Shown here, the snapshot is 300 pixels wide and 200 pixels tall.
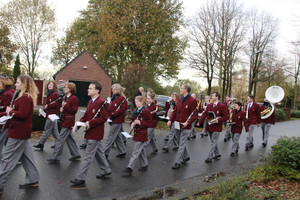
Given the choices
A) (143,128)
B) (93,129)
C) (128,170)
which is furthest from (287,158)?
(93,129)

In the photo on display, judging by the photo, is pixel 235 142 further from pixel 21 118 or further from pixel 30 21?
pixel 30 21

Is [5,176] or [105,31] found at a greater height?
[105,31]

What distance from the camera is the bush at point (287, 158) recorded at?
16.8ft

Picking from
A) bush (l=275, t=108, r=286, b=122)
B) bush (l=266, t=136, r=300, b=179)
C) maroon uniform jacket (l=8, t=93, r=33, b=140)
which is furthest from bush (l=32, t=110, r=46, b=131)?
bush (l=275, t=108, r=286, b=122)

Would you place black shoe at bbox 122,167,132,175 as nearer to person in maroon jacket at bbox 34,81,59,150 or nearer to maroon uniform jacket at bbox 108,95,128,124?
maroon uniform jacket at bbox 108,95,128,124

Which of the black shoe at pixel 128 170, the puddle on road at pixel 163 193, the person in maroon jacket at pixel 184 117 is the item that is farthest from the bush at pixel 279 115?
the puddle on road at pixel 163 193

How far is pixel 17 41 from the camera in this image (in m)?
34.9

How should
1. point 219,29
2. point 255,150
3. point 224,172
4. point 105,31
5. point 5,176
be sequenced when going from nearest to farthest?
point 5,176 < point 224,172 < point 255,150 < point 105,31 < point 219,29

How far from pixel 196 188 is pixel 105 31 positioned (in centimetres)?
2299

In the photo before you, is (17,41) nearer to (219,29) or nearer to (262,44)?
(219,29)

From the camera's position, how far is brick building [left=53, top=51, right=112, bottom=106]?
2452cm

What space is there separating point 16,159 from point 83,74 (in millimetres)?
21927

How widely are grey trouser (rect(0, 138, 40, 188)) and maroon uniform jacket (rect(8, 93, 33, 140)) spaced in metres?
0.12

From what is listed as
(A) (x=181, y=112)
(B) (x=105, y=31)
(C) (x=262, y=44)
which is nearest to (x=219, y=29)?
(C) (x=262, y=44)
